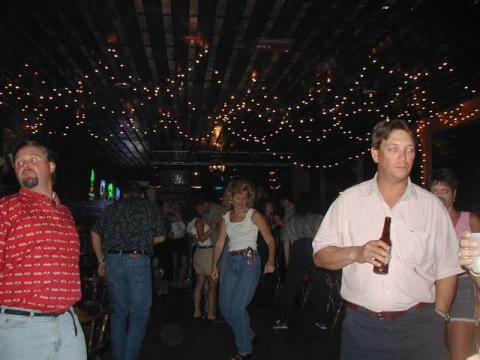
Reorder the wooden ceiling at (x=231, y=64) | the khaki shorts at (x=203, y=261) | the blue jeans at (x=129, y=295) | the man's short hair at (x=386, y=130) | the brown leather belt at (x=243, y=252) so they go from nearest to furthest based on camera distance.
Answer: the man's short hair at (x=386, y=130), the blue jeans at (x=129, y=295), the brown leather belt at (x=243, y=252), the wooden ceiling at (x=231, y=64), the khaki shorts at (x=203, y=261)

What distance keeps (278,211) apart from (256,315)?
375cm

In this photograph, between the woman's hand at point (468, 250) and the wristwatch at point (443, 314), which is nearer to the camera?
the woman's hand at point (468, 250)

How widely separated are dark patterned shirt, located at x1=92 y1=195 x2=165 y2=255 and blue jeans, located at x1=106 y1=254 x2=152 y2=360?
0.41 ft

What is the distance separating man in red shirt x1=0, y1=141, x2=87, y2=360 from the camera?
2.58 metres

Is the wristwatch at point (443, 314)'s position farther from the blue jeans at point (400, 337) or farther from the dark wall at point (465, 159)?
the dark wall at point (465, 159)

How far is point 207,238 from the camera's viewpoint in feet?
25.9

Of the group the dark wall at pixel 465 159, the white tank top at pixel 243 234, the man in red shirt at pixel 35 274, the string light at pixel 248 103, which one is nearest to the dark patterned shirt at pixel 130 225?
the white tank top at pixel 243 234

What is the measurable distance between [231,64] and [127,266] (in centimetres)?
449

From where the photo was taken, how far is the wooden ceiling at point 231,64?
6.24 meters

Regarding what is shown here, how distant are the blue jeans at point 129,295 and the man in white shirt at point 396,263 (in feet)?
8.19

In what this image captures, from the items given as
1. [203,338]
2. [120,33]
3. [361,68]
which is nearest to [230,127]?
[361,68]

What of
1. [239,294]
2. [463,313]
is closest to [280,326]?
[239,294]

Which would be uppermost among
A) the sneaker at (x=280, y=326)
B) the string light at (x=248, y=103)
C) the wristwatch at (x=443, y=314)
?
the string light at (x=248, y=103)

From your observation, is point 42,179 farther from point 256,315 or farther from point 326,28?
point 256,315
